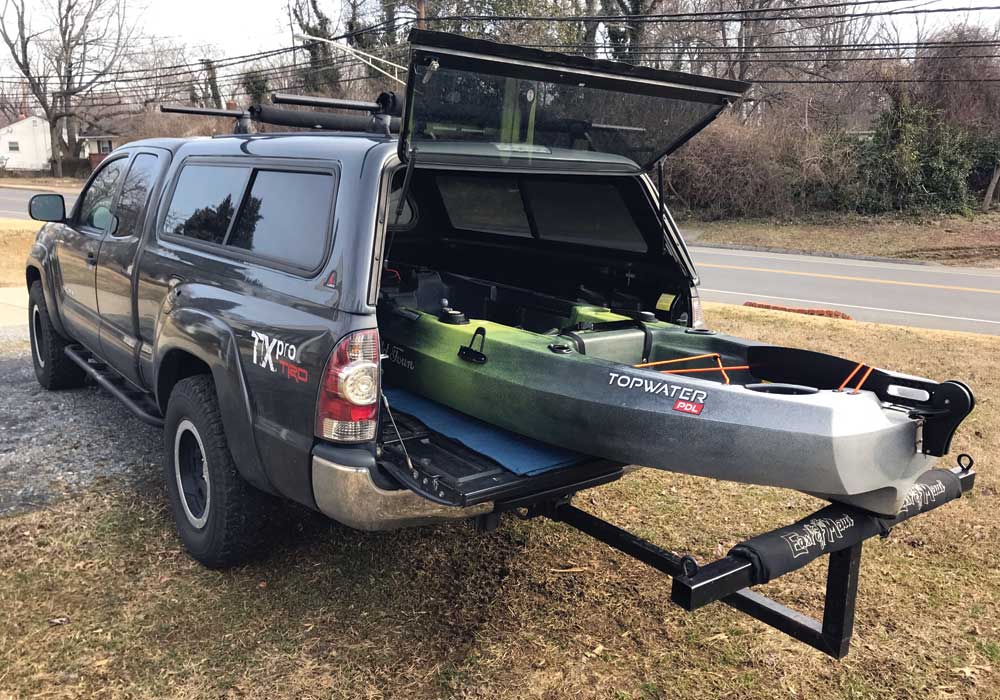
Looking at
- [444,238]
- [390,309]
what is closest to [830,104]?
[444,238]

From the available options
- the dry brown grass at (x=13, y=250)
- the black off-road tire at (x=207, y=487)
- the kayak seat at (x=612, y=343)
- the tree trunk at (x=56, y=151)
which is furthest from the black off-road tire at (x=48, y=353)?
the tree trunk at (x=56, y=151)

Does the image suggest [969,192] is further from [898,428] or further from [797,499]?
[898,428]

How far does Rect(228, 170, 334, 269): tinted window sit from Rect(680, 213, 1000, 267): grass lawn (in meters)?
20.0

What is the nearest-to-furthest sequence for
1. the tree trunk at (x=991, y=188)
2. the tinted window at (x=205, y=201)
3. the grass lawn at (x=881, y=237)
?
the tinted window at (x=205, y=201) → the grass lawn at (x=881, y=237) → the tree trunk at (x=991, y=188)

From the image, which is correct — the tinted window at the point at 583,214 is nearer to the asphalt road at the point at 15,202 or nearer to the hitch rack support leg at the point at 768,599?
the hitch rack support leg at the point at 768,599

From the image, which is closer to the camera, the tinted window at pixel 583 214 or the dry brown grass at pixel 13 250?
the tinted window at pixel 583 214

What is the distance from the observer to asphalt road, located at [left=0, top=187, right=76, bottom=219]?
26719mm

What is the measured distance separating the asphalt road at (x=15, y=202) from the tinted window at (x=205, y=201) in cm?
2143

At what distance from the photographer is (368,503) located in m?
2.85

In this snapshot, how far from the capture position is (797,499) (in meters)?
4.58

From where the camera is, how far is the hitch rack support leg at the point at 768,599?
7.91 ft

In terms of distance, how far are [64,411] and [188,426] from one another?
8.67ft

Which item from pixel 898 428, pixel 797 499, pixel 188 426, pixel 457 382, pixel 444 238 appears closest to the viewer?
pixel 898 428

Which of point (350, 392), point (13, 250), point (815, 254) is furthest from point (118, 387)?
point (815, 254)
